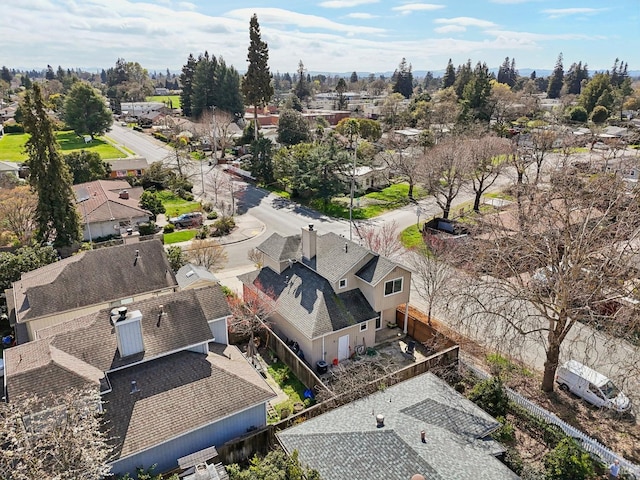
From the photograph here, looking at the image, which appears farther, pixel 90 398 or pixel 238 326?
pixel 238 326

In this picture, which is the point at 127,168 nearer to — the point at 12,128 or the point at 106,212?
the point at 106,212

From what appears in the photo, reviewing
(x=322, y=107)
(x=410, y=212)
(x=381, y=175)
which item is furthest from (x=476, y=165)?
(x=322, y=107)

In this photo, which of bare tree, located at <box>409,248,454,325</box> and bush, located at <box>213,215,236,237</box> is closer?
bare tree, located at <box>409,248,454,325</box>

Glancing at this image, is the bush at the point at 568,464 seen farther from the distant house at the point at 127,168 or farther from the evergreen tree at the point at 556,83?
the evergreen tree at the point at 556,83

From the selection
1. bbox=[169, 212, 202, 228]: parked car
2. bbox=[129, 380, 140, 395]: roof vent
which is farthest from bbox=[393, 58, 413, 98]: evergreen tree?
bbox=[129, 380, 140, 395]: roof vent

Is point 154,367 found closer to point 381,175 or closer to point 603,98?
point 381,175

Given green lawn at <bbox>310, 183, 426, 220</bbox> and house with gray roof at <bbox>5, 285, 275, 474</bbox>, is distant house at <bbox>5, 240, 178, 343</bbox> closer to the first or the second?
house with gray roof at <bbox>5, 285, 275, 474</bbox>

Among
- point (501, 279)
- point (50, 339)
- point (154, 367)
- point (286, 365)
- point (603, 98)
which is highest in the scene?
point (603, 98)

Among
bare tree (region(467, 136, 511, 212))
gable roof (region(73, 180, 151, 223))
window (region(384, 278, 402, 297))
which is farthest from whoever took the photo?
bare tree (region(467, 136, 511, 212))
